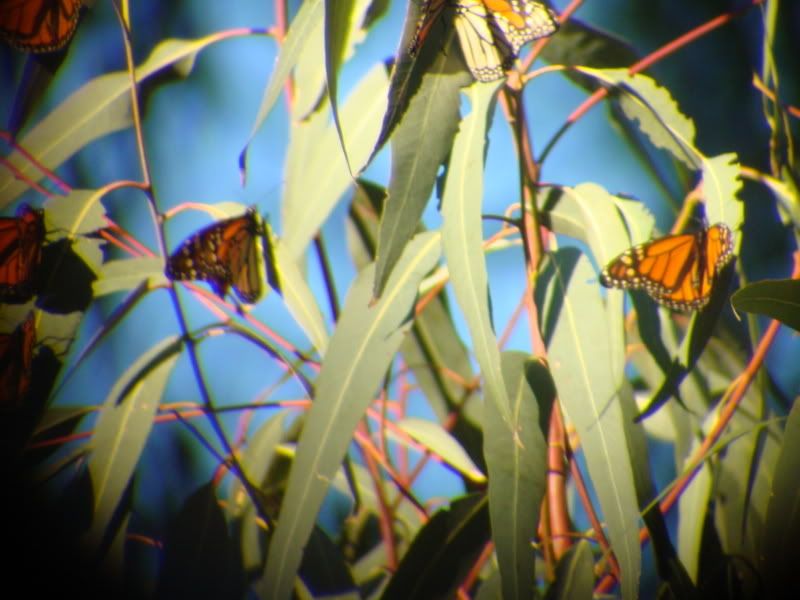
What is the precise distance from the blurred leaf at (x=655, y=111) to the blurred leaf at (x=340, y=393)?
288 millimetres

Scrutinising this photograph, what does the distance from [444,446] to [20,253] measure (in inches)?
23.2

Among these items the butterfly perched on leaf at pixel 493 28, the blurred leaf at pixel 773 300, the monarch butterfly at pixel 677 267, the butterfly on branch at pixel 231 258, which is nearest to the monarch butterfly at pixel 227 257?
the butterfly on branch at pixel 231 258

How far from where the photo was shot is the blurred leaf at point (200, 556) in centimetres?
94

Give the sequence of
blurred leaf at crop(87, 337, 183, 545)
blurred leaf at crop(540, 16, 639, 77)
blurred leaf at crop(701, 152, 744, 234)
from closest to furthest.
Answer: blurred leaf at crop(701, 152, 744, 234) < blurred leaf at crop(87, 337, 183, 545) < blurred leaf at crop(540, 16, 639, 77)

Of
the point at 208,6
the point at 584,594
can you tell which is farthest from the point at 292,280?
the point at 208,6

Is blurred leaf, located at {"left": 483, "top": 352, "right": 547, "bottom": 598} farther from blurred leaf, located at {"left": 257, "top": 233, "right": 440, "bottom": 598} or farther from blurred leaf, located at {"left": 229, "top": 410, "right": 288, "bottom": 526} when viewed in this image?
blurred leaf, located at {"left": 229, "top": 410, "right": 288, "bottom": 526}

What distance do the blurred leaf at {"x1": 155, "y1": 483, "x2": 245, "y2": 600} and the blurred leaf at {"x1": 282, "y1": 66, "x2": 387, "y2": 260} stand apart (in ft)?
1.23

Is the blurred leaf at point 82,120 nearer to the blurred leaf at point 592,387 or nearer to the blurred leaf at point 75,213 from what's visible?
the blurred leaf at point 75,213

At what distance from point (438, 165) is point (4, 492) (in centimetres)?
68

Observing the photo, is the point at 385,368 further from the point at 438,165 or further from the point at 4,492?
the point at 4,492

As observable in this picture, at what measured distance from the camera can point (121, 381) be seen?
1.00 m

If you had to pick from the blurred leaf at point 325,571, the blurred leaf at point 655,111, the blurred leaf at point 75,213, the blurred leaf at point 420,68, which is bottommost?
the blurred leaf at point 325,571

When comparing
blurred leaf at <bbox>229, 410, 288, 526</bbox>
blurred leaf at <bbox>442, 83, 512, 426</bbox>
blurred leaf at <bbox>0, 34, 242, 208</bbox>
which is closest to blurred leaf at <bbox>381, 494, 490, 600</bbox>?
blurred leaf at <bbox>442, 83, 512, 426</bbox>

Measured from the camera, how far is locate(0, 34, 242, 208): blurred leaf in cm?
98
